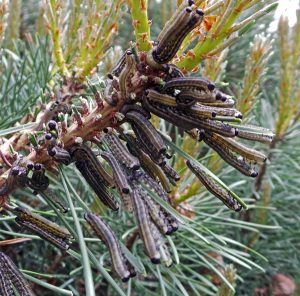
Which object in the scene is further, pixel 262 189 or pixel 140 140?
pixel 262 189

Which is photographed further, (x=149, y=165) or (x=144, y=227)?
(x=149, y=165)

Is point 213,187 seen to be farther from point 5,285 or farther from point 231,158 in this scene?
point 5,285

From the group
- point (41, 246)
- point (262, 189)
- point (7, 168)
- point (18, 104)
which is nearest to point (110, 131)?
point (7, 168)

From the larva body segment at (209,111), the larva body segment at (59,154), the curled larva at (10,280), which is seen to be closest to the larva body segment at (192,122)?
the larva body segment at (209,111)

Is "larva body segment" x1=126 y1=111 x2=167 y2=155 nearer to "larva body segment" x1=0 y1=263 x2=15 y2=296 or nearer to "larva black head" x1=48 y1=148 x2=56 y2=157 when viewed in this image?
"larva black head" x1=48 y1=148 x2=56 y2=157

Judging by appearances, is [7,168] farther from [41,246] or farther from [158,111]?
[41,246]

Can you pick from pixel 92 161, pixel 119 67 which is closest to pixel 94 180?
pixel 92 161
